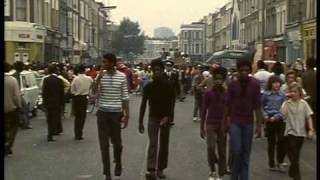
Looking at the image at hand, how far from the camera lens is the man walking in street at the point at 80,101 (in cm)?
1695

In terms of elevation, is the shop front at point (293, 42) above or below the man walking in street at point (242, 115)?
above

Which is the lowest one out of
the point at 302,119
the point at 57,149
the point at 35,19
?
the point at 57,149

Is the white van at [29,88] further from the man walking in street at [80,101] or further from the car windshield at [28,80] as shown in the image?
the man walking in street at [80,101]

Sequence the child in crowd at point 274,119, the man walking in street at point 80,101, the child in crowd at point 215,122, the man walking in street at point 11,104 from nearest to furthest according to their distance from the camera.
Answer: the child in crowd at point 215,122, the child in crowd at point 274,119, the man walking in street at point 11,104, the man walking in street at point 80,101

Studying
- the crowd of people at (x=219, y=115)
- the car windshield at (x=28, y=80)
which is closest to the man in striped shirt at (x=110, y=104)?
the crowd of people at (x=219, y=115)

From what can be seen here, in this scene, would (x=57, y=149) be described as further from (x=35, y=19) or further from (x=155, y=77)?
(x=35, y=19)

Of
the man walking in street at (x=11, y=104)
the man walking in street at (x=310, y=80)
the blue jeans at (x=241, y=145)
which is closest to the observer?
the blue jeans at (x=241, y=145)

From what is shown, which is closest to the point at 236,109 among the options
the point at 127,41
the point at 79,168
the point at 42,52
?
the point at 79,168

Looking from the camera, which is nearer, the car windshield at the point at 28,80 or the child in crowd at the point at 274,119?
the child in crowd at the point at 274,119

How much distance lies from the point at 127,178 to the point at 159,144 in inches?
28.6

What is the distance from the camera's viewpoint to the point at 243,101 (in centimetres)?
991

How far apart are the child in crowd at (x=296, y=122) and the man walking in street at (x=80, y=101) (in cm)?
766

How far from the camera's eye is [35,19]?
4928 centimetres

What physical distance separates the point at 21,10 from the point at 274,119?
36812 millimetres
